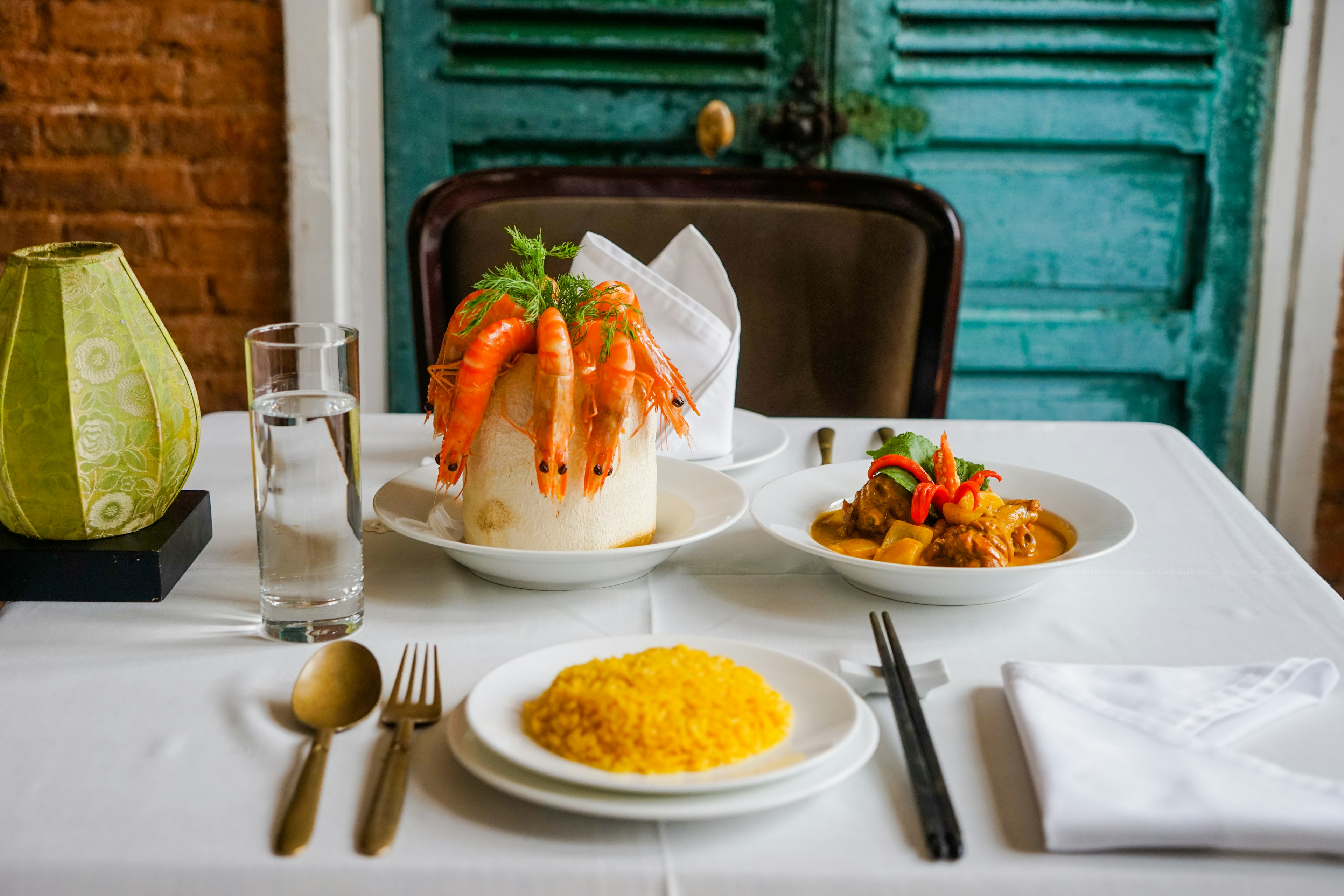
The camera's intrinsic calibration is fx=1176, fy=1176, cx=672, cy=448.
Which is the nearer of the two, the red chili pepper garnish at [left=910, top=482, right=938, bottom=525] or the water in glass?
the water in glass

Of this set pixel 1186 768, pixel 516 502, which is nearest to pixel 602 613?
pixel 516 502

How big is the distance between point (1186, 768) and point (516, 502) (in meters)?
0.44

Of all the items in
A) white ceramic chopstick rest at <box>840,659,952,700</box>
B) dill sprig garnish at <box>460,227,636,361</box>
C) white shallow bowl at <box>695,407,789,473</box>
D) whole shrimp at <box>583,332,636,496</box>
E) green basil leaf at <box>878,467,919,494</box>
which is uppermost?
dill sprig garnish at <box>460,227,636,361</box>

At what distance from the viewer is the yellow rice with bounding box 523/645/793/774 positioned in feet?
1.85

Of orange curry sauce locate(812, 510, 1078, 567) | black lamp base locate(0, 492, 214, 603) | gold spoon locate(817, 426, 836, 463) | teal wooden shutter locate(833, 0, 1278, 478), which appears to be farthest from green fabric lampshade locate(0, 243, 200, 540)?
teal wooden shutter locate(833, 0, 1278, 478)

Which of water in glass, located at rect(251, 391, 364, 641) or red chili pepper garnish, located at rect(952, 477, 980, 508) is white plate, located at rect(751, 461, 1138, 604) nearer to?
red chili pepper garnish, located at rect(952, 477, 980, 508)

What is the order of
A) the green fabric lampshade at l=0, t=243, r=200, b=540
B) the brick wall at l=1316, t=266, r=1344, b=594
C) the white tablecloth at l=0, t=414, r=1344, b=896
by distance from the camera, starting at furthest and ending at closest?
the brick wall at l=1316, t=266, r=1344, b=594 < the green fabric lampshade at l=0, t=243, r=200, b=540 < the white tablecloth at l=0, t=414, r=1344, b=896

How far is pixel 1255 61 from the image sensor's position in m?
2.20

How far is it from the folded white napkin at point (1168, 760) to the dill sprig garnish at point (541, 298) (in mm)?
340

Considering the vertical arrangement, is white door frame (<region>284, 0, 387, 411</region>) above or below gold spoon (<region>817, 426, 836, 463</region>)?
above

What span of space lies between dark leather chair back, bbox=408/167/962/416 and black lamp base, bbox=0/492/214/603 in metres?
0.79

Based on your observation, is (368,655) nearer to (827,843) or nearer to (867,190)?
(827,843)

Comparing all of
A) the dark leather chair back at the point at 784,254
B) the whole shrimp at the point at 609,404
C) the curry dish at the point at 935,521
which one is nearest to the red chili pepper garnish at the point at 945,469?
the curry dish at the point at 935,521

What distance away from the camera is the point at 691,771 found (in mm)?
562
